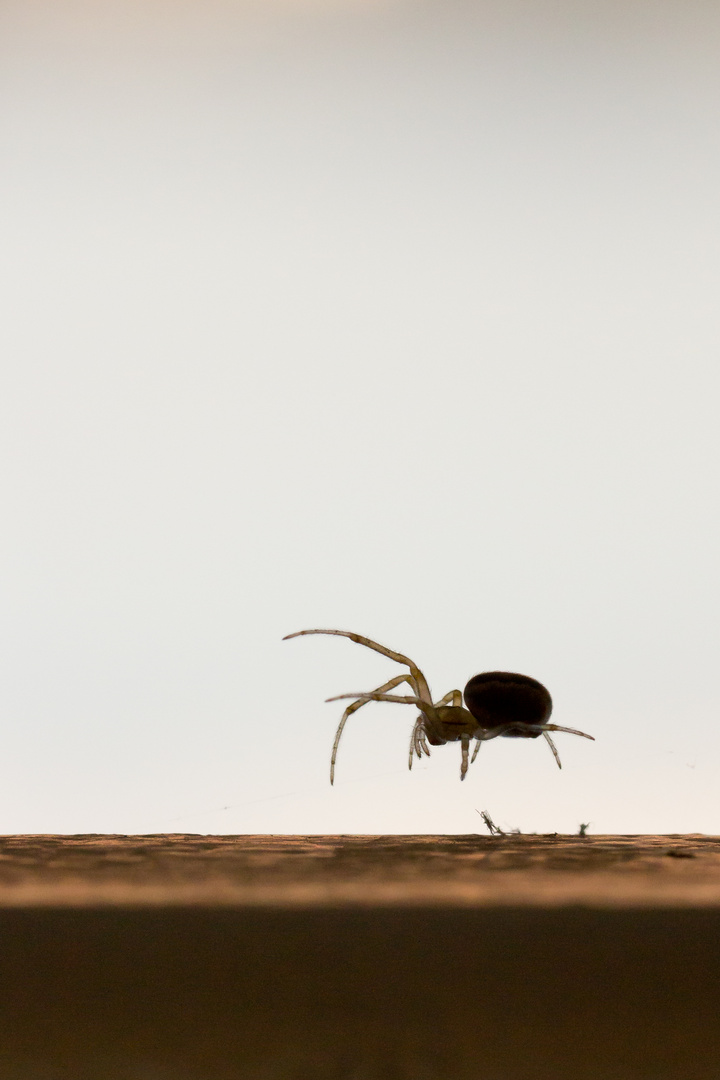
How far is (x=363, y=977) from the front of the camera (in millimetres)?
266

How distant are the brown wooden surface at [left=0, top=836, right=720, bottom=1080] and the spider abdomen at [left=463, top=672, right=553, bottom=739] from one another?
169 centimetres

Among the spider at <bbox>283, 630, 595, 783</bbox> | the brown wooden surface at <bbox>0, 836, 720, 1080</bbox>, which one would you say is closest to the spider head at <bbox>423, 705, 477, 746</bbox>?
the spider at <bbox>283, 630, 595, 783</bbox>

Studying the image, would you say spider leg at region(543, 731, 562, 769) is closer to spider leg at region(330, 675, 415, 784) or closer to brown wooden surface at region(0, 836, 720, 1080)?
spider leg at region(330, 675, 415, 784)

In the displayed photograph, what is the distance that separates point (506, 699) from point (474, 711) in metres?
0.10

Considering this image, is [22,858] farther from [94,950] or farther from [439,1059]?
[439,1059]

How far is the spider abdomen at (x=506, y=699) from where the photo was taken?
1.94 m

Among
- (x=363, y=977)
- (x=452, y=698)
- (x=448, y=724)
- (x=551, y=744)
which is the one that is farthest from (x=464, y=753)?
(x=363, y=977)

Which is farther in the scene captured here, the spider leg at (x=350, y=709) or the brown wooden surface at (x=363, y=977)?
the spider leg at (x=350, y=709)

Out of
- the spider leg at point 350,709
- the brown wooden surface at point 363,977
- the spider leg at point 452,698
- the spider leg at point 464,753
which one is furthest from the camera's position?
the spider leg at point 452,698

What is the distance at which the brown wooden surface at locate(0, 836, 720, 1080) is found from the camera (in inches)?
10.1

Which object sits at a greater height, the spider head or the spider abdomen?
the spider abdomen

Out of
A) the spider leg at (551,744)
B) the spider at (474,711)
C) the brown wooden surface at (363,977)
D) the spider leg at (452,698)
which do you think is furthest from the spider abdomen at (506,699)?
the brown wooden surface at (363,977)

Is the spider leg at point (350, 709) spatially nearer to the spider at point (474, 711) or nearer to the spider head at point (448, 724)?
the spider at point (474, 711)

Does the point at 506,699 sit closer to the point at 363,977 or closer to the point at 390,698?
the point at 390,698
